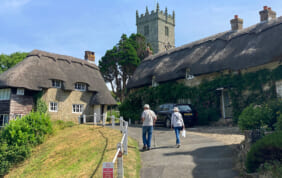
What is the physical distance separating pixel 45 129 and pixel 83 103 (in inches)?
384

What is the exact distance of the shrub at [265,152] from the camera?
5.88 metres

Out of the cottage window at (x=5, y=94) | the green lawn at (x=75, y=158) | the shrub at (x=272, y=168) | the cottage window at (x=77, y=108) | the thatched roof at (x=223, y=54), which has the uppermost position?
the thatched roof at (x=223, y=54)

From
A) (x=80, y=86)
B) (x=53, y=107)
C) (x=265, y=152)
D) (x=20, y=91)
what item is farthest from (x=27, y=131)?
(x=265, y=152)

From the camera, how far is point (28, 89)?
22953mm

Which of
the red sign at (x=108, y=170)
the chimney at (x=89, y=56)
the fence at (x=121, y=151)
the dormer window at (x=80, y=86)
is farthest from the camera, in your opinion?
the chimney at (x=89, y=56)

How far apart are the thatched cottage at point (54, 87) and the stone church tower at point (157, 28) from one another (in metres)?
34.8

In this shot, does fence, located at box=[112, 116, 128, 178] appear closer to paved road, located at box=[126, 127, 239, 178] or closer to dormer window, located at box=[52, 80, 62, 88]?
paved road, located at box=[126, 127, 239, 178]

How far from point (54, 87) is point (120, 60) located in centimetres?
1693

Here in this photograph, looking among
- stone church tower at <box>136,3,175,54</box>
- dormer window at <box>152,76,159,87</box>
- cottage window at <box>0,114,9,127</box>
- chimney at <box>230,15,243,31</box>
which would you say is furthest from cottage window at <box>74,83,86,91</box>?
stone church tower at <box>136,3,175,54</box>

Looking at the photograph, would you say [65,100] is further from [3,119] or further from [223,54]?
[223,54]

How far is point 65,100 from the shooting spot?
26.0 meters

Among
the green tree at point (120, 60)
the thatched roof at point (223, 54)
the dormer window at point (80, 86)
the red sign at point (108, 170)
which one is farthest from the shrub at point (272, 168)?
the green tree at point (120, 60)

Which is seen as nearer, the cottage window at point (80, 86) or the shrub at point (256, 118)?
the shrub at point (256, 118)

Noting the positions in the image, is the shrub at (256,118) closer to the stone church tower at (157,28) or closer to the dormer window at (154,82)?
the dormer window at (154,82)
